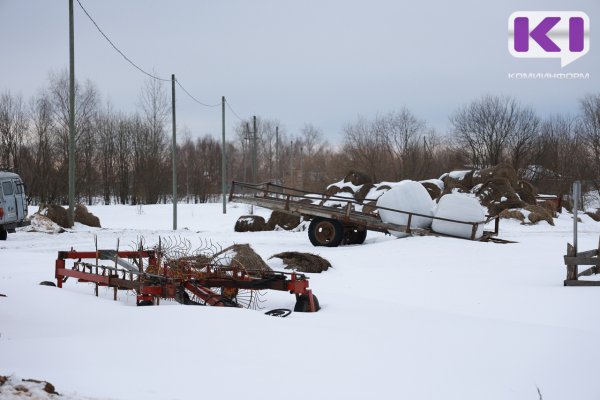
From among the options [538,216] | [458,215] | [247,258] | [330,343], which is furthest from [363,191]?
[330,343]

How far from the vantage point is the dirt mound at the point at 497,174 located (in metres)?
31.6

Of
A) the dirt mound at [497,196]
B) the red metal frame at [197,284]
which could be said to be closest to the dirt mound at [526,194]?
the dirt mound at [497,196]

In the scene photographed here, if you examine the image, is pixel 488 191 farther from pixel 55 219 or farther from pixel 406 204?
pixel 55 219

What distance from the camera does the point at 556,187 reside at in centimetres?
4841

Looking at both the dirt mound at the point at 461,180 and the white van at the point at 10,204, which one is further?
the dirt mound at the point at 461,180

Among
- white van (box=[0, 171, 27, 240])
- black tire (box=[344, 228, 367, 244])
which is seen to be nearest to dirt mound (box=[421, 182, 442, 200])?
black tire (box=[344, 228, 367, 244])

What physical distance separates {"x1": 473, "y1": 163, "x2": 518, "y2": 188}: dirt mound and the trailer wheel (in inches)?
582

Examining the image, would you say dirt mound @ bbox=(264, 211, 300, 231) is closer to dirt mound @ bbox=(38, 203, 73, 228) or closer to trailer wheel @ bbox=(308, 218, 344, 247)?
trailer wheel @ bbox=(308, 218, 344, 247)

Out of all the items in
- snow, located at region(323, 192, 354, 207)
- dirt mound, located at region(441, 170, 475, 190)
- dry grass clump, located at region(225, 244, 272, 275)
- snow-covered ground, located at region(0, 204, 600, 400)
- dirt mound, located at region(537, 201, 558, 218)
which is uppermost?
dirt mound, located at region(441, 170, 475, 190)

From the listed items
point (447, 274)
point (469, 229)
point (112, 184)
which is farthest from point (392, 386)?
point (112, 184)

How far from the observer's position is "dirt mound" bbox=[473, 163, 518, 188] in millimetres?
31562

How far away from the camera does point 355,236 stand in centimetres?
1958

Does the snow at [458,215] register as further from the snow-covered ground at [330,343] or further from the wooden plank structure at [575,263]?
the wooden plank structure at [575,263]

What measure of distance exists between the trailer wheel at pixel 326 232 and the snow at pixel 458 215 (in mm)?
2826
